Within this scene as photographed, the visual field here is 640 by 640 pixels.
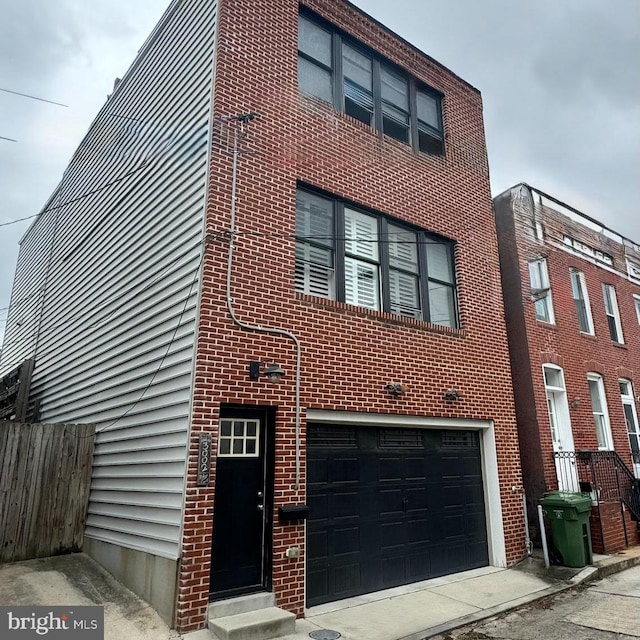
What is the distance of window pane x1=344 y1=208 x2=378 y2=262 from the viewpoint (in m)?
8.30

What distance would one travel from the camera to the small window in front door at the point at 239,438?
6164mm

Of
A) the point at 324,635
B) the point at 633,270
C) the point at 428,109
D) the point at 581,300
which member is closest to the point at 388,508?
the point at 324,635

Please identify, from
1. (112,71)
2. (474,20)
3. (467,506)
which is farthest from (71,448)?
(474,20)

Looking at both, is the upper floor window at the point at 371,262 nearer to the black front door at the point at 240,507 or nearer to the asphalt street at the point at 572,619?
the black front door at the point at 240,507

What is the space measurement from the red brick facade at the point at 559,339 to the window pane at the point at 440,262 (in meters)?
2.41

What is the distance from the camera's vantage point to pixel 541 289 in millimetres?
11930

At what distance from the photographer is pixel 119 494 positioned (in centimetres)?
712

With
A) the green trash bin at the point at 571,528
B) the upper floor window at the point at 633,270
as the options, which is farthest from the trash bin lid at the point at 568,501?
the upper floor window at the point at 633,270

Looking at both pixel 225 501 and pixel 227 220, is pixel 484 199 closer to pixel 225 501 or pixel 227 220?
pixel 227 220

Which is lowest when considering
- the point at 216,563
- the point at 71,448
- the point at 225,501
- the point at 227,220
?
the point at 216,563

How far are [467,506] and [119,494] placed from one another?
5.61 metres

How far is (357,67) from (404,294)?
14.4 feet

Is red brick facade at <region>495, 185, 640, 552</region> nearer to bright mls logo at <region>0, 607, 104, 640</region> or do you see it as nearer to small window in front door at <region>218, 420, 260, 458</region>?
small window in front door at <region>218, 420, 260, 458</region>

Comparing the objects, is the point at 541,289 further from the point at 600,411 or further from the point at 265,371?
the point at 265,371
